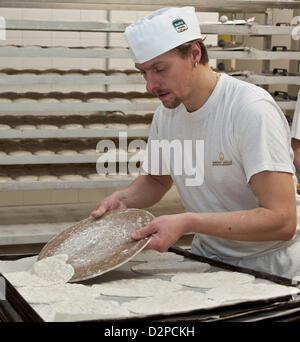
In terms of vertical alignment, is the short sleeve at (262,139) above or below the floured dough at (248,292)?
above

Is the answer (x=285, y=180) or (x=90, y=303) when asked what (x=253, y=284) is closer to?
(x=285, y=180)

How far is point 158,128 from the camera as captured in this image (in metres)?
2.15

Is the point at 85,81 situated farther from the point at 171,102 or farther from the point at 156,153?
the point at 171,102

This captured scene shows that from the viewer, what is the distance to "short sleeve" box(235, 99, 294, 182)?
1754mm

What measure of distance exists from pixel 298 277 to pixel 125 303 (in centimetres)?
70

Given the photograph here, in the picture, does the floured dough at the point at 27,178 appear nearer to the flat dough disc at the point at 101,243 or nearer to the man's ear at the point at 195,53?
the flat dough disc at the point at 101,243

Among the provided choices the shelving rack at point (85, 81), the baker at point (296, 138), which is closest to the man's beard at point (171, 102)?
the baker at point (296, 138)

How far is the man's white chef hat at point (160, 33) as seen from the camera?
1.82 meters

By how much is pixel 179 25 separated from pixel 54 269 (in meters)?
0.80

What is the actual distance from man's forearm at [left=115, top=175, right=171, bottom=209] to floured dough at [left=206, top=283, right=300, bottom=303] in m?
0.66

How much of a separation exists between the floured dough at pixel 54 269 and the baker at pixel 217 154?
0.21 m

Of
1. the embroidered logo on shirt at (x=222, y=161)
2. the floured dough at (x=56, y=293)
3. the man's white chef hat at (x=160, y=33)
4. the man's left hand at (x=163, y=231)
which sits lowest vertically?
the floured dough at (x=56, y=293)

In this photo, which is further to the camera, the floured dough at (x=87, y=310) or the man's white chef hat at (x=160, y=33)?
the man's white chef hat at (x=160, y=33)

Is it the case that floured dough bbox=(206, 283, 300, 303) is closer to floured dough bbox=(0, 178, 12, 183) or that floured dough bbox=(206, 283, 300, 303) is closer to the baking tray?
the baking tray
